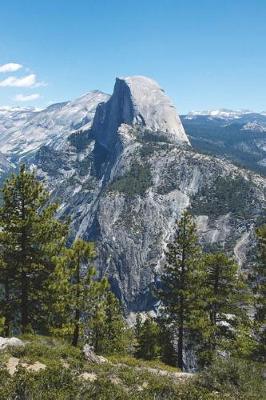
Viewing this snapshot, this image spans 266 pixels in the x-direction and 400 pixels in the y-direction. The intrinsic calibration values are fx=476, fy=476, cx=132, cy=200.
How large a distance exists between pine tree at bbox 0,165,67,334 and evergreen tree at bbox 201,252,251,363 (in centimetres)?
1360

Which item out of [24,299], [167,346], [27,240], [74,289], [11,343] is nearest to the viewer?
[11,343]

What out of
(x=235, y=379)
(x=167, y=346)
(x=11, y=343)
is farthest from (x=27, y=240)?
(x=167, y=346)

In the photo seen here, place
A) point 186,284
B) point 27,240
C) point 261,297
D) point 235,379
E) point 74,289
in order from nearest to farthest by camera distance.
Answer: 1. point 235,379
2. point 27,240
3. point 74,289
4. point 261,297
5. point 186,284

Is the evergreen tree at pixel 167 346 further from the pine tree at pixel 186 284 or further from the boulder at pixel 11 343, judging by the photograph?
the boulder at pixel 11 343

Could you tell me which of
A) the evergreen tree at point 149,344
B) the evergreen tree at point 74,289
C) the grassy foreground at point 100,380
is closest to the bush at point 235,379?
the grassy foreground at point 100,380

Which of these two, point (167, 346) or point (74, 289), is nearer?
point (74, 289)

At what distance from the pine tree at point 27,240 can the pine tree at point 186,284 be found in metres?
10.6

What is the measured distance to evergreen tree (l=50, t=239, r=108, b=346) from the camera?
31.0 m

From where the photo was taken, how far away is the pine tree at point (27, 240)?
31047 millimetres

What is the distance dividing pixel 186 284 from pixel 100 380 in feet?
66.3

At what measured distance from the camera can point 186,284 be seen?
124 feet

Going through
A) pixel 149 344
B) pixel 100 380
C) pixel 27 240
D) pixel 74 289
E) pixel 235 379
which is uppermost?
pixel 27 240

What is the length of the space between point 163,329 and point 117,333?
574 inches

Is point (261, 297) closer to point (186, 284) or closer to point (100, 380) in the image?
point (186, 284)
